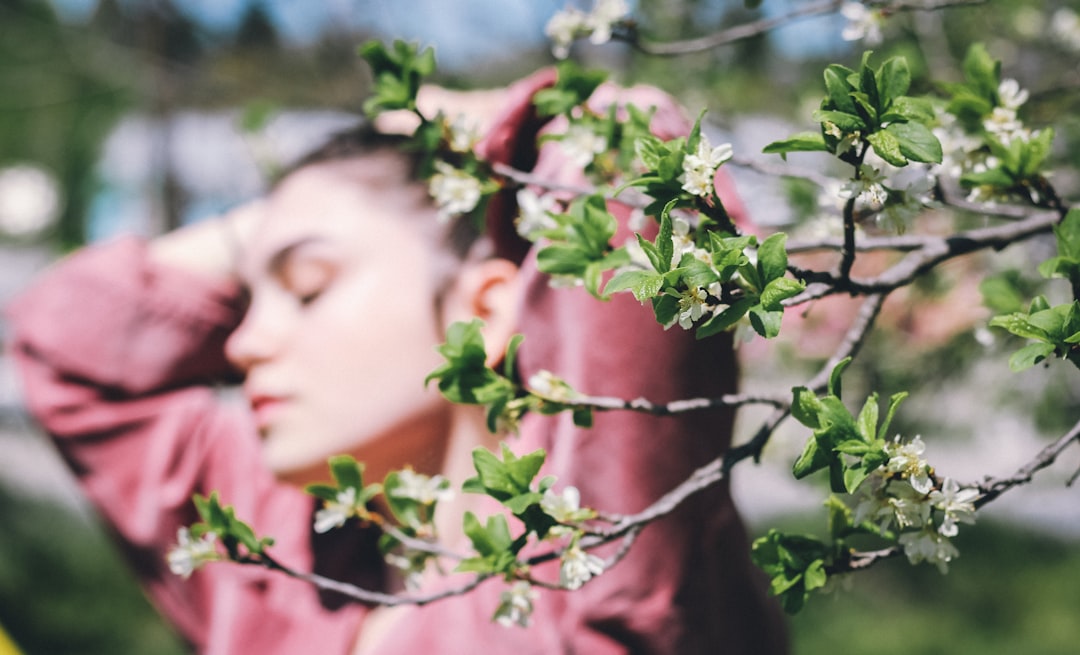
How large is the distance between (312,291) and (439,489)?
0.34 meters

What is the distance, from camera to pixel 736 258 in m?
0.60

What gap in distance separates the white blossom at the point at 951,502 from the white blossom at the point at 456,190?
1.47 feet

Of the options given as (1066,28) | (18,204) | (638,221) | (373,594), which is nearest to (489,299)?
(638,221)

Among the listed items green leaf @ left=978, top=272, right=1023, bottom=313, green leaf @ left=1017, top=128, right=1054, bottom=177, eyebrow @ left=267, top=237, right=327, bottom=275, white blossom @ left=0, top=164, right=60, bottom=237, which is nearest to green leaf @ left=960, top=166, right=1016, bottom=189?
green leaf @ left=1017, top=128, right=1054, bottom=177

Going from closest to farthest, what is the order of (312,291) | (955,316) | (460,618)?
1. (460,618)
2. (312,291)
3. (955,316)

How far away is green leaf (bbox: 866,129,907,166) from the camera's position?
0.58m

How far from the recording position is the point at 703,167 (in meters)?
0.64

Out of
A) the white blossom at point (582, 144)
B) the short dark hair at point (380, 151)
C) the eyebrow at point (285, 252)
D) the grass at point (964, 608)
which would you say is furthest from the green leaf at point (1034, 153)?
the grass at point (964, 608)

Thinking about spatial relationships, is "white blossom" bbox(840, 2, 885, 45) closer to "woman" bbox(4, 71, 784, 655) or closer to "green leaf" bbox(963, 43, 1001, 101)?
"green leaf" bbox(963, 43, 1001, 101)

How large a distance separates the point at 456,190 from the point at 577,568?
1.16 feet

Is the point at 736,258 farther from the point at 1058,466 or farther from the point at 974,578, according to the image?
the point at 974,578

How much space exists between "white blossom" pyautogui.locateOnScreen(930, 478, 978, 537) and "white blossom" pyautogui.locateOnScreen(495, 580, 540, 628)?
0.29m

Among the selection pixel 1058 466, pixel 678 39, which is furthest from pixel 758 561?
pixel 1058 466

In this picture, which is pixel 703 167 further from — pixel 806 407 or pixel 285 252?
pixel 285 252
